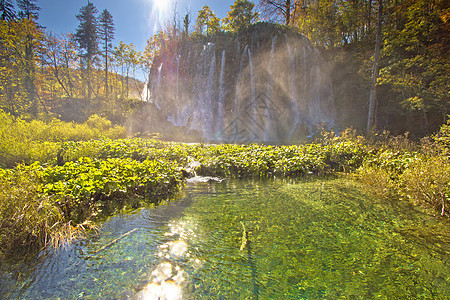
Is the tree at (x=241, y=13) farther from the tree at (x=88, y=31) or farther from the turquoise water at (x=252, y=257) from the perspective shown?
the turquoise water at (x=252, y=257)

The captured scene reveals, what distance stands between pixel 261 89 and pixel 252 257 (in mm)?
21923

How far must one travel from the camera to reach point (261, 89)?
22.9 m

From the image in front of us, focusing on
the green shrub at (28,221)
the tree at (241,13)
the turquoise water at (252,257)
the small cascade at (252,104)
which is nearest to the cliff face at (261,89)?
the small cascade at (252,104)

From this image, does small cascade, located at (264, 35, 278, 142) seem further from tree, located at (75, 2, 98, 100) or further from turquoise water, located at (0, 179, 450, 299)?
tree, located at (75, 2, 98, 100)

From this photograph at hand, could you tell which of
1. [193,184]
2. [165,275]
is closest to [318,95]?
[193,184]

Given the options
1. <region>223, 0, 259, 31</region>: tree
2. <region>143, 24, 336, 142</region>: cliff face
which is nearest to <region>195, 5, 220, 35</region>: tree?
<region>223, 0, 259, 31</region>: tree

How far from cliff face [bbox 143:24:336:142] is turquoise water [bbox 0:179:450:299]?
1695cm

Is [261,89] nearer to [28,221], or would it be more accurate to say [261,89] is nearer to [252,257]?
[252,257]

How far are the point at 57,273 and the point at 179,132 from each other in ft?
79.2

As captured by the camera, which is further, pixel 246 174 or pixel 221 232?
pixel 246 174

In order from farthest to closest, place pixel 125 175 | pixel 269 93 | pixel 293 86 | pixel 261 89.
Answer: pixel 261 89 → pixel 269 93 → pixel 293 86 → pixel 125 175

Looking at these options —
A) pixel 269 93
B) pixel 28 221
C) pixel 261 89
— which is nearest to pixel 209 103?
pixel 261 89

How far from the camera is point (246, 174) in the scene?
7.45m

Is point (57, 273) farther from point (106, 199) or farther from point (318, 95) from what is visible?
point (318, 95)
